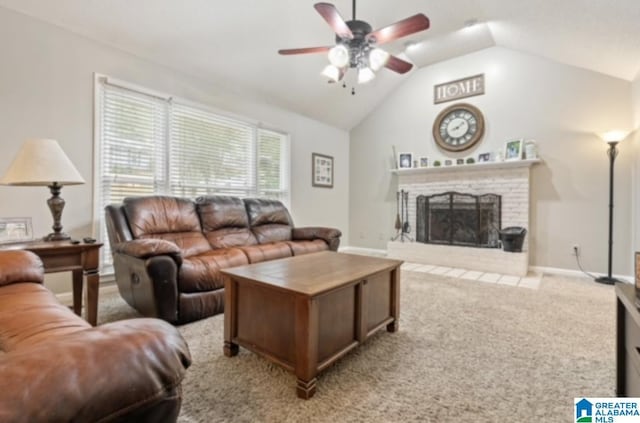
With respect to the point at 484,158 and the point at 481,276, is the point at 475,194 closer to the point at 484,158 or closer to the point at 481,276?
the point at 484,158

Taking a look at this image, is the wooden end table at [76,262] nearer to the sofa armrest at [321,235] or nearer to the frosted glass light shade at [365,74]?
the sofa armrest at [321,235]

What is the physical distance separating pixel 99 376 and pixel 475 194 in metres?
5.22

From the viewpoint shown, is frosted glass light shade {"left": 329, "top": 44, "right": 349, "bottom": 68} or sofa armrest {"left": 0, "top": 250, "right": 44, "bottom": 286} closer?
sofa armrest {"left": 0, "top": 250, "right": 44, "bottom": 286}

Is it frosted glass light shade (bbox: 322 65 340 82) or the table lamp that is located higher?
frosted glass light shade (bbox: 322 65 340 82)

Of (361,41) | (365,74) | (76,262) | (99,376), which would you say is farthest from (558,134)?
(76,262)

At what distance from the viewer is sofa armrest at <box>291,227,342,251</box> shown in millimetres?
3828

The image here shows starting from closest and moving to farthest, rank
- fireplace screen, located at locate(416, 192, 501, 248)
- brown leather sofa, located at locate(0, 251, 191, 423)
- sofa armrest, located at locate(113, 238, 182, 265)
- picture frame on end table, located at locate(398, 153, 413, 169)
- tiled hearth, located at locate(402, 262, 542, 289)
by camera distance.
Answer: brown leather sofa, located at locate(0, 251, 191, 423), sofa armrest, located at locate(113, 238, 182, 265), tiled hearth, located at locate(402, 262, 542, 289), fireplace screen, located at locate(416, 192, 501, 248), picture frame on end table, located at locate(398, 153, 413, 169)

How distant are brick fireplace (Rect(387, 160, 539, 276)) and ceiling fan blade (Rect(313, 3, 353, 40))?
10.4 ft

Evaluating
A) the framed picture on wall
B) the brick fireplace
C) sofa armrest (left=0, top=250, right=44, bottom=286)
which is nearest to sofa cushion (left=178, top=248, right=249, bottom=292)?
sofa armrest (left=0, top=250, right=44, bottom=286)

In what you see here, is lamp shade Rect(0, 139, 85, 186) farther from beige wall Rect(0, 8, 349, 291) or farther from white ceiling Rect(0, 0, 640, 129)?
white ceiling Rect(0, 0, 640, 129)

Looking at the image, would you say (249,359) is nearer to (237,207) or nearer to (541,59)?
(237,207)

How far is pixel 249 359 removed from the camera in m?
1.91

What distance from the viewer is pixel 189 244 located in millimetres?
3084

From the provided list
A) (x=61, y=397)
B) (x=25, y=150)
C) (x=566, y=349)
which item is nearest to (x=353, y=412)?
(x=61, y=397)
